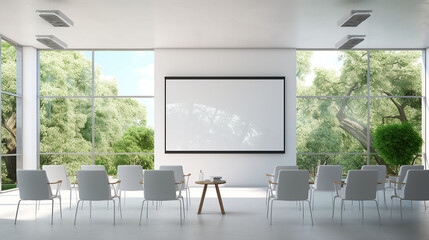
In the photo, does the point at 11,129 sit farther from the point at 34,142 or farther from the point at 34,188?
the point at 34,188

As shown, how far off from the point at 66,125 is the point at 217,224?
838 cm

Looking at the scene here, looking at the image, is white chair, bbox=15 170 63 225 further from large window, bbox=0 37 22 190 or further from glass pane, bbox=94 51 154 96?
glass pane, bbox=94 51 154 96

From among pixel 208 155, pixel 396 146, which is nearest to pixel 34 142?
pixel 208 155

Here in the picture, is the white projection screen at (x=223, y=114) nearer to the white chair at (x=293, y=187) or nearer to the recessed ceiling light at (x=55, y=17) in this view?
the recessed ceiling light at (x=55, y=17)

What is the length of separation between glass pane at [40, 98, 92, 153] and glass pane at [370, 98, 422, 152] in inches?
350

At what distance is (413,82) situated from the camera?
13.3m

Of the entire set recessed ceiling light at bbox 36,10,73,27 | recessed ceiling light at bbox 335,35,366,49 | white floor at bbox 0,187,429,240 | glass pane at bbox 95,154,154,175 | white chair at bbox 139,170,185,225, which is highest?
recessed ceiling light at bbox 36,10,73,27

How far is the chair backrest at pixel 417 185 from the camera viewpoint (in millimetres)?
6672

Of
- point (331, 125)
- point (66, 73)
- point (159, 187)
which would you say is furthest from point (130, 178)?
point (331, 125)

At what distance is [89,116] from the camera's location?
43.7ft

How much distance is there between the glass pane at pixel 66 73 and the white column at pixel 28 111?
478mm

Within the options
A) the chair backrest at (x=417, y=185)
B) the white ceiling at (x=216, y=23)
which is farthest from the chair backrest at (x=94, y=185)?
the chair backrest at (x=417, y=185)

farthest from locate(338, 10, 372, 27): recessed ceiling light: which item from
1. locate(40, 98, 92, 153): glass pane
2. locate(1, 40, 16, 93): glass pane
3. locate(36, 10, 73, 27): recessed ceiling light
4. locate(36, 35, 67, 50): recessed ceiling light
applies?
locate(1, 40, 16, 93): glass pane

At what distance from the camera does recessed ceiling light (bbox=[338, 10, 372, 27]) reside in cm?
818
